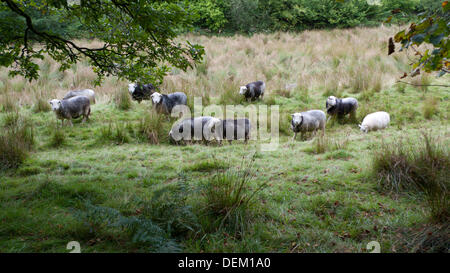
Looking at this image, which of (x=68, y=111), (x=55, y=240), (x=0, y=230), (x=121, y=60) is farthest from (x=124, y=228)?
(x=68, y=111)

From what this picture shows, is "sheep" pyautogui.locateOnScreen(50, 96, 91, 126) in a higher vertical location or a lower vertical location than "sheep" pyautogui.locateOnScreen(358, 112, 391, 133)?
higher

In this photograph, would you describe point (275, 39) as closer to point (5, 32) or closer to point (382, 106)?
point (382, 106)

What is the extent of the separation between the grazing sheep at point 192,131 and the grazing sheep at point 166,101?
1.42 metres

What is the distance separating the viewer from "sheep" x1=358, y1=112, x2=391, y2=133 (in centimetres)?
739

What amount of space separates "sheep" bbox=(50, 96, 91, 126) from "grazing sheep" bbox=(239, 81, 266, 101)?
4.60m

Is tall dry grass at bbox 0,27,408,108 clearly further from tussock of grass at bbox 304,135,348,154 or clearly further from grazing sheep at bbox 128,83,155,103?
tussock of grass at bbox 304,135,348,154

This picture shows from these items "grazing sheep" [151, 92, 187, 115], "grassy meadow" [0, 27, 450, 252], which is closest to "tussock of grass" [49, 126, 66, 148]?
"grassy meadow" [0, 27, 450, 252]

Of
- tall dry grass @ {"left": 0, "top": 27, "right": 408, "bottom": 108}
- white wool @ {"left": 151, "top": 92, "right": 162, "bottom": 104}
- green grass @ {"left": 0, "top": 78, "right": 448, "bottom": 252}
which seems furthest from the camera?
tall dry grass @ {"left": 0, "top": 27, "right": 408, "bottom": 108}

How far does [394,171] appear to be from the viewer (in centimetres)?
380

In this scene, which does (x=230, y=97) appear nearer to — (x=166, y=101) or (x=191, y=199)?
(x=166, y=101)

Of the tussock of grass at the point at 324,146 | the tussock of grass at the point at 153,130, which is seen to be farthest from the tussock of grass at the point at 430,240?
the tussock of grass at the point at 153,130

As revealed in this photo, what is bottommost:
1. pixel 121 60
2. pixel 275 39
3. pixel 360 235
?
pixel 360 235

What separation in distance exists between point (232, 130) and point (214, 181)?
3.47 m
